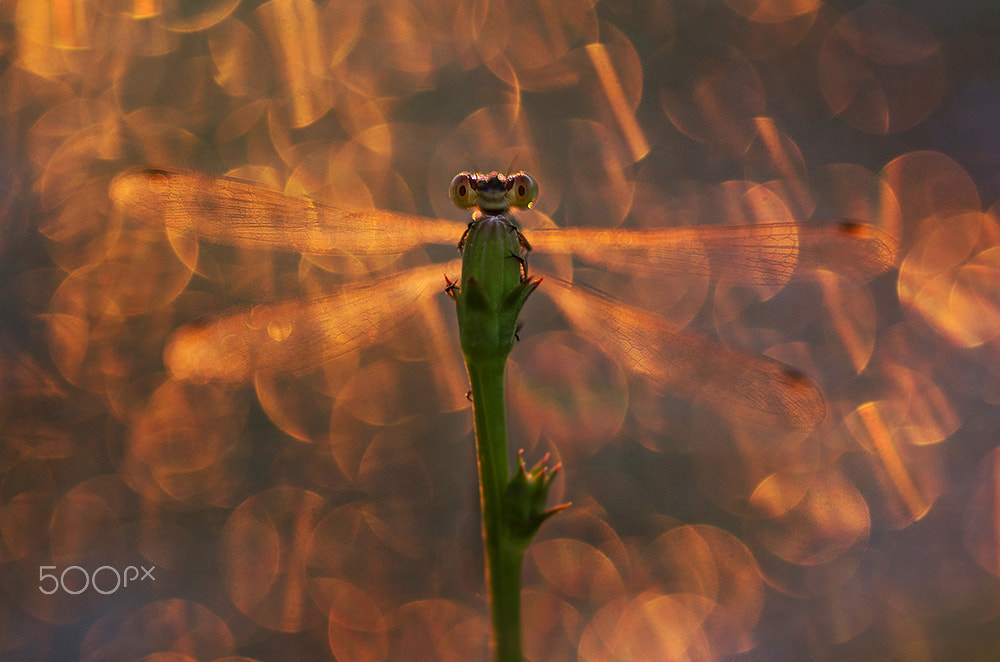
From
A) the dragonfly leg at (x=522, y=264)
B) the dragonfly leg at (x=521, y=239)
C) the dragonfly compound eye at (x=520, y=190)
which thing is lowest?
the dragonfly leg at (x=522, y=264)

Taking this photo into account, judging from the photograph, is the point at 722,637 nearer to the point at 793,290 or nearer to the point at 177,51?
the point at 793,290

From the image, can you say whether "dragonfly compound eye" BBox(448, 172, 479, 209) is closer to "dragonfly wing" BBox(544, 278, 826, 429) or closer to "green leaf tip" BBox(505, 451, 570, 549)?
"dragonfly wing" BBox(544, 278, 826, 429)

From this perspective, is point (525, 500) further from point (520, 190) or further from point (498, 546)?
point (520, 190)

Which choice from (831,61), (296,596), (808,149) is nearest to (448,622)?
(296,596)

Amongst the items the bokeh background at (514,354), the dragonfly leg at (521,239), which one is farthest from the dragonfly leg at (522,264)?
the bokeh background at (514,354)

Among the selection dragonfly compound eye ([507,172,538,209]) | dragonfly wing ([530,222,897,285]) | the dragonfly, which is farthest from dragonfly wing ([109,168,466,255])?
dragonfly wing ([530,222,897,285])

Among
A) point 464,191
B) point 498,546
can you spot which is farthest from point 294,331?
point 498,546

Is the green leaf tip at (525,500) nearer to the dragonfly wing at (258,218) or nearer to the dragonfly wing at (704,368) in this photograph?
the dragonfly wing at (704,368)
